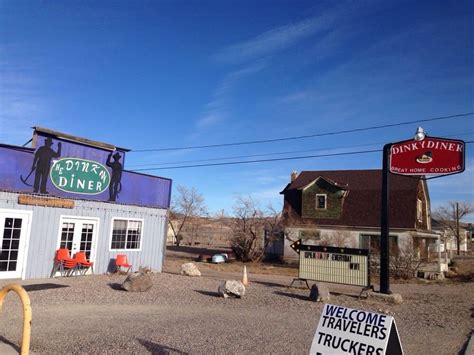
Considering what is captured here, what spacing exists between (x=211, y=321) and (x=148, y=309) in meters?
1.89

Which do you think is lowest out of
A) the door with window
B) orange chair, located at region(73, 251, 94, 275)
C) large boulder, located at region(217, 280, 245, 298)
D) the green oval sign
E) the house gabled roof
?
large boulder, located at region(217, 280, 245, 298)

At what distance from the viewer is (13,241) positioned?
13.6m

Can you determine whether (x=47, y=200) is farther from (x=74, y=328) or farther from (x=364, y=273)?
(x=364, y=273)

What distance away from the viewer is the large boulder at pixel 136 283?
12270 mm

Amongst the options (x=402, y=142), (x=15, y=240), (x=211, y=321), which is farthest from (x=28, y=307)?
(x=402, y=142)

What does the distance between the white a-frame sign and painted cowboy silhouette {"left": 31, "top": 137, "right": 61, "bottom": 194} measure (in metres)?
12.0

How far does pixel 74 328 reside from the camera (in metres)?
7.86

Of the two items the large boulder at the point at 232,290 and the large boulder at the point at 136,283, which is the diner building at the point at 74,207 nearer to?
the large boulder at the point at 136,283

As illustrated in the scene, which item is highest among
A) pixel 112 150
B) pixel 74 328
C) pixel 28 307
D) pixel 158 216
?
pixel 112 150

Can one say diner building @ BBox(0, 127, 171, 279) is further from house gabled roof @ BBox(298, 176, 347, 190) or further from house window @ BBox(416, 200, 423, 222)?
house window @ BBox(416, 200, 423, 222)

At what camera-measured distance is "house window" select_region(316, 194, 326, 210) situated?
31.2 m

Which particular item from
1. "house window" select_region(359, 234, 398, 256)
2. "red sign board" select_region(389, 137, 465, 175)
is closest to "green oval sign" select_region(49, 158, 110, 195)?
"red sign board" select_region(389, 137, 465, 175)

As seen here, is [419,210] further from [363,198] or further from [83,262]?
[83,262]

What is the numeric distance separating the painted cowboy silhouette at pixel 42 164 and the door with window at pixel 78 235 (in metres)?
1.42
